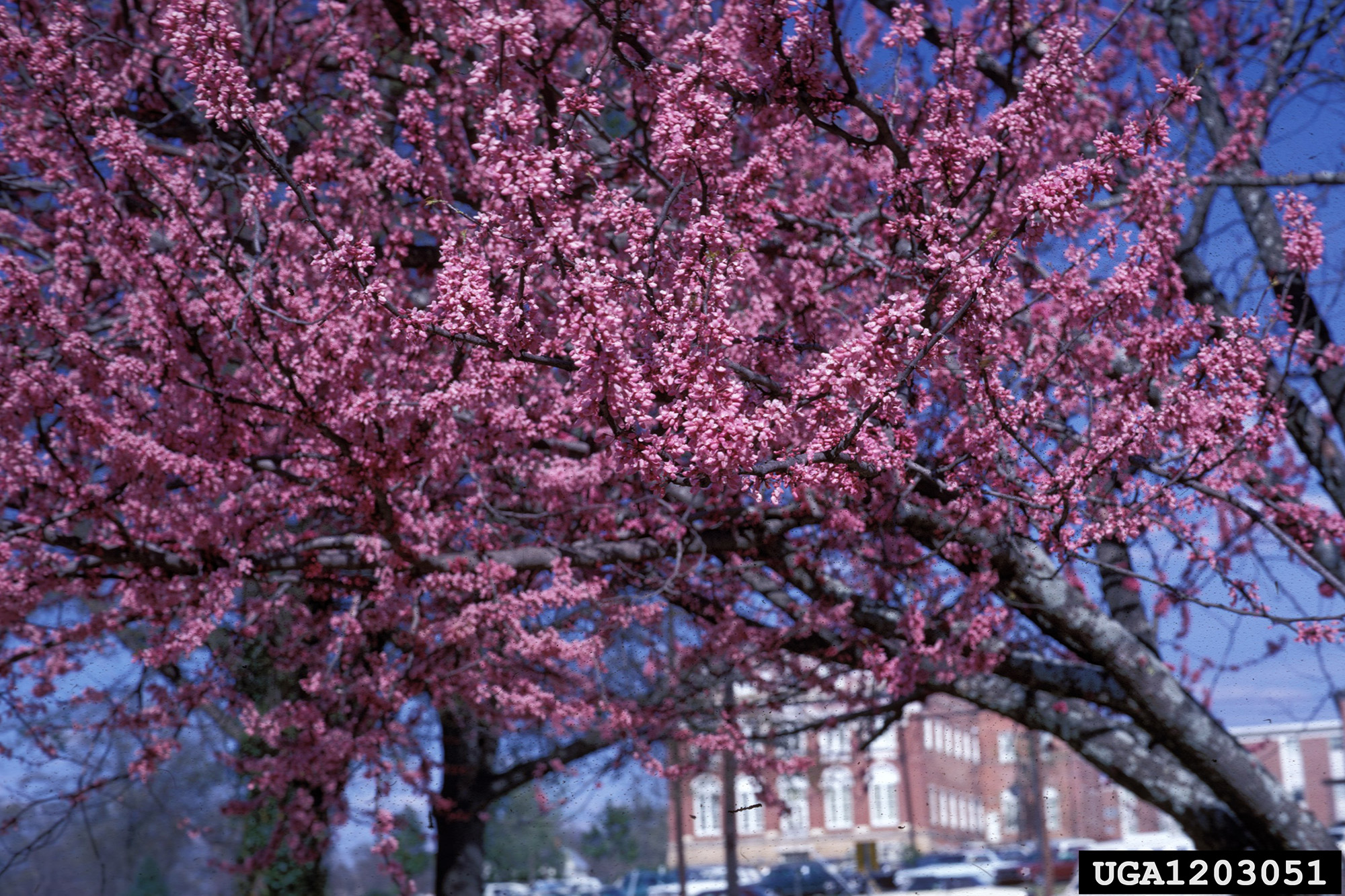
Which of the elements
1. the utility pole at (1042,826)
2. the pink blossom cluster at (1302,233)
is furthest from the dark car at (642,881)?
the pink blossom cluster at (1302,233)

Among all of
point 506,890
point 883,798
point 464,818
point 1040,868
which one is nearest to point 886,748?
point 883,798

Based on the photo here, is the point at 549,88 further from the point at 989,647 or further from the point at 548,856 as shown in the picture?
the point at 548,856

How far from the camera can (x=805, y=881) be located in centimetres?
3556

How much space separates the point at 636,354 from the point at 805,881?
34141 millimetres

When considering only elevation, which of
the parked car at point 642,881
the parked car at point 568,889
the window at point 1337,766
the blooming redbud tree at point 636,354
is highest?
the blooming redbud tree at point 636,354

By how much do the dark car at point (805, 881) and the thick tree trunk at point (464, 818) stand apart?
64.0ft

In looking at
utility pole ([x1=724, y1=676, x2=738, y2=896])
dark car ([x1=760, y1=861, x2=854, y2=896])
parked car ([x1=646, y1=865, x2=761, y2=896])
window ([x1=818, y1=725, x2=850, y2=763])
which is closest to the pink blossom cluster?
window ([x1=818, y1=725, x2=850, y2=763])

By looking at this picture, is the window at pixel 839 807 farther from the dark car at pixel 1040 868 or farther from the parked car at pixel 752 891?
the parked car at pixel 752 891

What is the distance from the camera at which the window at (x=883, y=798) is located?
218 ft

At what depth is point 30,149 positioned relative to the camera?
25.6 ft

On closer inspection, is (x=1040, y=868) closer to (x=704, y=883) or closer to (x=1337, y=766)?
(x=704, y=883)

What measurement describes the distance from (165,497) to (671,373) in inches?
183

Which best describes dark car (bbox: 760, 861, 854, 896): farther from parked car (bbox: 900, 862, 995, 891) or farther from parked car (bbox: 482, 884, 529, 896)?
parked car (bbox: 482, 884, 529, 896)

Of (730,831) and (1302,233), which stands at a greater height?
(1302,233)
